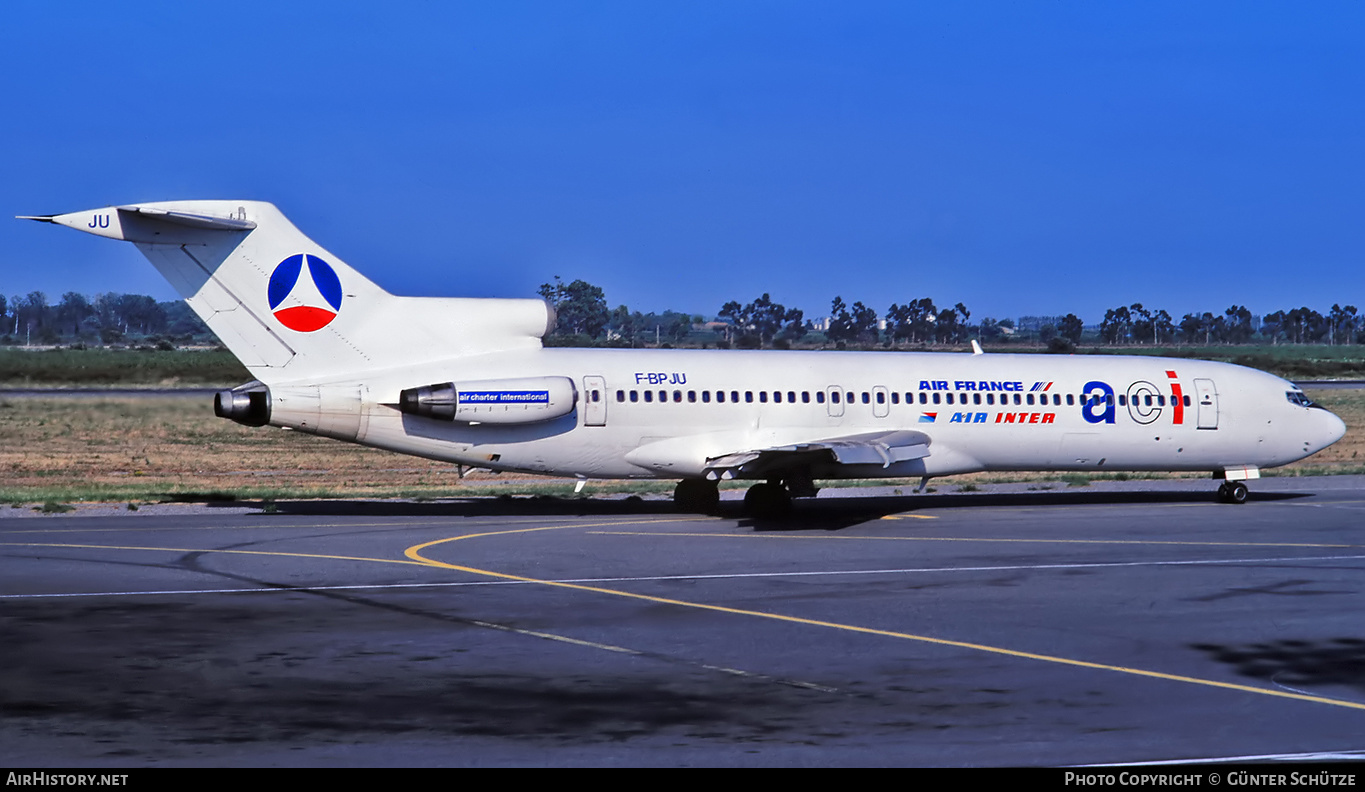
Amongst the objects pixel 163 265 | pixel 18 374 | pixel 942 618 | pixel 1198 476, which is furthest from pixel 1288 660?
pixel 18 374

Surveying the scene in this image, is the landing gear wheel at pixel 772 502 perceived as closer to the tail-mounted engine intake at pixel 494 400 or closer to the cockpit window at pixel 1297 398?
the tail-mounted engine intake at pixel 494 400

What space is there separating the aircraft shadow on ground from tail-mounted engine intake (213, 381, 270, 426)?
323cm

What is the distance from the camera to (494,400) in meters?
25.0

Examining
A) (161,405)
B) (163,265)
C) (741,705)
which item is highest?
(163,265)

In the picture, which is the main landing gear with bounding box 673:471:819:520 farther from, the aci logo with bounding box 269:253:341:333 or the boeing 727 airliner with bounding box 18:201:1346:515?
the aci logo with bounding box 269:253:341:333

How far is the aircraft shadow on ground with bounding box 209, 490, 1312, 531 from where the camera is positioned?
27.0 meters

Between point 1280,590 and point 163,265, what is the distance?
1836cm

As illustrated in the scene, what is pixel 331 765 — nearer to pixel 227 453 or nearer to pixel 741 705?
pixel 741 705

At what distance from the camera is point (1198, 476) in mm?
39938

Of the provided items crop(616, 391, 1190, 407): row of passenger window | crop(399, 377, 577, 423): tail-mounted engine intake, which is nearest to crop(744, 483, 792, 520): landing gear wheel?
crop(616, 391, 1190, 407): row of passenger window

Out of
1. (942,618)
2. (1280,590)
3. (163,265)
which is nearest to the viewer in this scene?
(942,618)

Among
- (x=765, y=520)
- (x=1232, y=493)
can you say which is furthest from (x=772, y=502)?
(x=1232, y=493)

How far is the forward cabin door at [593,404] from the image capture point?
26.0 meters

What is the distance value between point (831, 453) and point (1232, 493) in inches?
413
